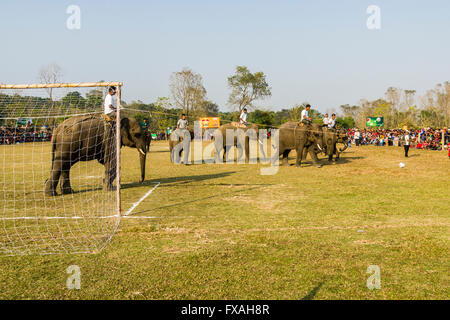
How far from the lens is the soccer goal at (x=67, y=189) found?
5746mm

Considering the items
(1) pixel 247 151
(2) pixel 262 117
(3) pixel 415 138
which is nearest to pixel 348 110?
(2) pixel 262 117

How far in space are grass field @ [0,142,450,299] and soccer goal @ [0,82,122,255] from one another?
455mm

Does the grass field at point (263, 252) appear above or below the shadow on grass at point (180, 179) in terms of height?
below

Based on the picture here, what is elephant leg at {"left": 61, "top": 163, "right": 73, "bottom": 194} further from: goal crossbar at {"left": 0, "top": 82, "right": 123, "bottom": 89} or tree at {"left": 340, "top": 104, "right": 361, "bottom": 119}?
tree at {"left": 340, "top": 104, "right": 361, "bottom": 119}

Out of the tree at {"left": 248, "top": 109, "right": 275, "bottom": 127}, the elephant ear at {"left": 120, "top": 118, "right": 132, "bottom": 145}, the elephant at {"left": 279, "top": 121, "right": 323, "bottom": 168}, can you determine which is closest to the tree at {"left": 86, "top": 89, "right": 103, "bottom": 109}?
the elephant ear at {"left": 120, "top": 118, "right": 132, "bottom": 145}

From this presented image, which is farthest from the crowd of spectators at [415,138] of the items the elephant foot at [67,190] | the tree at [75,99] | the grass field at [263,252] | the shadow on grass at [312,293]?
the shadow on grass at [312,293]

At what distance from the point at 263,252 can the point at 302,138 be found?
36.8 ft

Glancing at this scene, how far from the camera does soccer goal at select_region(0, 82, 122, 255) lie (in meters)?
5.75

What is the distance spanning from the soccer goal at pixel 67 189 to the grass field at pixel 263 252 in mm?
455

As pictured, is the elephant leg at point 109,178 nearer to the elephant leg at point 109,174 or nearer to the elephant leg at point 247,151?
the elephant leg at point 109,174

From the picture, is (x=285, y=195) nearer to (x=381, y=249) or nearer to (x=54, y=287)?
(x=381, y=249)

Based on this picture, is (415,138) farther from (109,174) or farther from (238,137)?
(109,174)

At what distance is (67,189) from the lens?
9.64 meters
